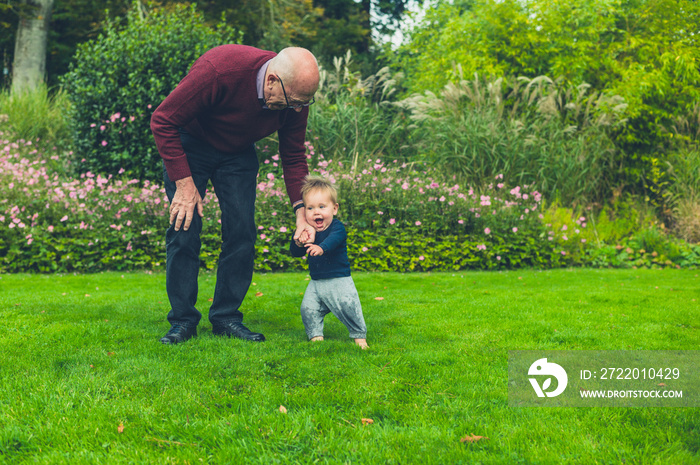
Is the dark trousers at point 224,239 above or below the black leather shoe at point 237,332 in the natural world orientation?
above

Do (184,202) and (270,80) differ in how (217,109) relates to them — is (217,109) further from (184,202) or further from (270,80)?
(184,202)

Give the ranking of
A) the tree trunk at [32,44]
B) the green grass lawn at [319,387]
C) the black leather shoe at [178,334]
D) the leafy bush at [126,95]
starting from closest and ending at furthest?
1. the green grass lawn at [319,387]
2. the black leather shoe at [178,334]
3. the leafy bush at [126,95]
4. the tree trunk at [32,44]

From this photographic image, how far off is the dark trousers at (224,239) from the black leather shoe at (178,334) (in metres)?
0.04

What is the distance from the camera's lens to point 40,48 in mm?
12984

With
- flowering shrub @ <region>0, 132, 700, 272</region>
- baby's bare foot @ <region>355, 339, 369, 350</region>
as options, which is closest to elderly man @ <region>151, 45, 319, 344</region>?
baby's bare foot @ <region>355, 339, 369, 350</region>

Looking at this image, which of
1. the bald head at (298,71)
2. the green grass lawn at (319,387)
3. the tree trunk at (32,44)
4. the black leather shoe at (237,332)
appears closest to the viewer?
the green grass lawn at (319,387)

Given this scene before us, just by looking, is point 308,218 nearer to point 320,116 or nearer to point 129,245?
point 129,245

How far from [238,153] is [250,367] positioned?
4.38 ft

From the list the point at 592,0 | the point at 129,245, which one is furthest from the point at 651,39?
the point at 129,245

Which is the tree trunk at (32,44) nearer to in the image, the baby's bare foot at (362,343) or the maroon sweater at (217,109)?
the maroon sweater at (217,109)

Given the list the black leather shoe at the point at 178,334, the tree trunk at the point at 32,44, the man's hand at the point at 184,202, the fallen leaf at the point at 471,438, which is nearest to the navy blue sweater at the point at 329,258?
the man's hand at the point at 184,202

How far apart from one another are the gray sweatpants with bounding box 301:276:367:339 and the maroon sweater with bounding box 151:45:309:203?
0.99m

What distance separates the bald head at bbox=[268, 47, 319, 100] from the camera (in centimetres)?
296

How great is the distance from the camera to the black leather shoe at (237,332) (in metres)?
3.42
